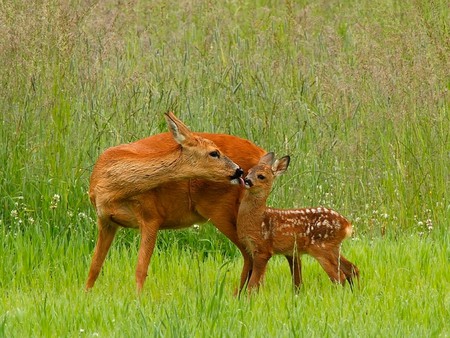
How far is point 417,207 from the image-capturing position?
912 cm

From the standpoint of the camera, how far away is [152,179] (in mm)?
7285

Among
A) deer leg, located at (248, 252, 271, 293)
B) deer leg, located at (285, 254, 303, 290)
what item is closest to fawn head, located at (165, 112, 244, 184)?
deer leg, located at (248, 252, 271, 293)

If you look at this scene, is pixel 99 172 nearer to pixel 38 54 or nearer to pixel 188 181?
pixel 188 181

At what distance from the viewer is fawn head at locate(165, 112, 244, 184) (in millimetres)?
7293

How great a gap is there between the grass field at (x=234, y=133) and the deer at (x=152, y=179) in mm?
467

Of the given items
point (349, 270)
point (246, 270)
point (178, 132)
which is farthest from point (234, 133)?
point (349, 270)

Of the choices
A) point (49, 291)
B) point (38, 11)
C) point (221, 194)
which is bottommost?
point (49, 291)

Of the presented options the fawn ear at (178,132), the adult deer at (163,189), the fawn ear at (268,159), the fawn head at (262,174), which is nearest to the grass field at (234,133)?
the adult deer at (163,189)

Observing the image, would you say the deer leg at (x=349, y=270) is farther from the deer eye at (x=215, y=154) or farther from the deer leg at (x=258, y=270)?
the deer eye at (x=215, y=154)

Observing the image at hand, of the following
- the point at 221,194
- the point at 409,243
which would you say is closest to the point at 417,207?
the point at 409,243

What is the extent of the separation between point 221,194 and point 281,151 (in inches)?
85.7

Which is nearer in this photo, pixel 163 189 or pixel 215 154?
pixel 215 154

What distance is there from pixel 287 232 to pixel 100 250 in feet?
4.21

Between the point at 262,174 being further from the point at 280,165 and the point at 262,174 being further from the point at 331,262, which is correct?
the point at 331,262
